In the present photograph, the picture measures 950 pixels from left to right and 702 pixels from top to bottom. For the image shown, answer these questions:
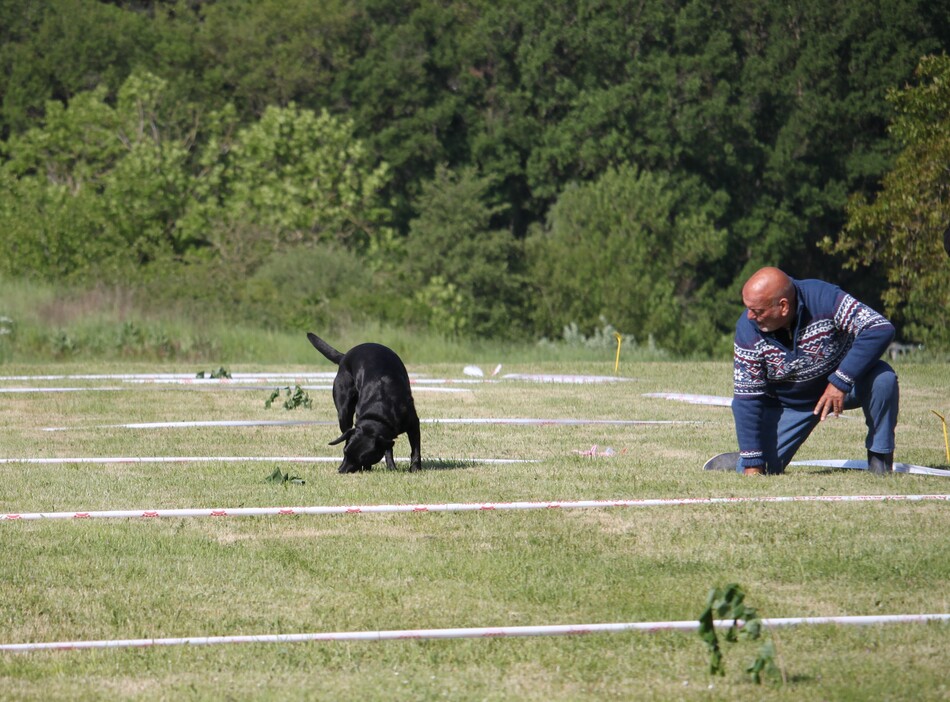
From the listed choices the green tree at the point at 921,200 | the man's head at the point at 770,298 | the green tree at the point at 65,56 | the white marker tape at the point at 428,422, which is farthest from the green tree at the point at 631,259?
the man's head at the point at 770,298

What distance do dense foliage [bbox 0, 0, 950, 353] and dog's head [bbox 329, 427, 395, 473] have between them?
28.5m

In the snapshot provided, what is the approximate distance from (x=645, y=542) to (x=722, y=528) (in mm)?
484

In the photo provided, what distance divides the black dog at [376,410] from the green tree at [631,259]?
29.6 m

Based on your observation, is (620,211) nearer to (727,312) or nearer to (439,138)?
(727,312)

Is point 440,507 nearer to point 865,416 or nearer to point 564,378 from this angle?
point 865,416

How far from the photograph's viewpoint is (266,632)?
17.9 feet

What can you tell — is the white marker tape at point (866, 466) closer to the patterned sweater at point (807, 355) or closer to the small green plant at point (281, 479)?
the patterned sweater at point (807, 355)

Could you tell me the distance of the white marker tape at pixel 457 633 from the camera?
5.21 m

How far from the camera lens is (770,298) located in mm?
8305

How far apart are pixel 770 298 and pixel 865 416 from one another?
49.8 inches

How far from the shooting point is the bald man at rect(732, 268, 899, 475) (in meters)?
8.38

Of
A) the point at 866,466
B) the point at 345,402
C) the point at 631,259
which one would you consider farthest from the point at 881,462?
the point at 631,259

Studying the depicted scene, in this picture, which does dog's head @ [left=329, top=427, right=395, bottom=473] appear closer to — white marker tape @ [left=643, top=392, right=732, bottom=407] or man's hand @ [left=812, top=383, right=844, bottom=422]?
man's hand @ [left=812, top=383, right=844, bottom=422]

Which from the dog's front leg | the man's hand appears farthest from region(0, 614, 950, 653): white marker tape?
the dog's front leg
